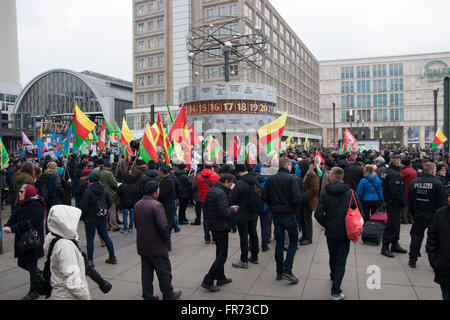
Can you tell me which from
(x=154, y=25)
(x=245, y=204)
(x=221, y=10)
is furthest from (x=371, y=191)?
(x=154, y=25)

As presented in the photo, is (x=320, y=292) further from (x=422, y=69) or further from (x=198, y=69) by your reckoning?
(x=422, y=69)

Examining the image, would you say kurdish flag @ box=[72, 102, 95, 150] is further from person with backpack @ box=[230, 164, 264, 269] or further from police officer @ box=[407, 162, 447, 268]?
police officer @ box=[407, 162, 447, 268]

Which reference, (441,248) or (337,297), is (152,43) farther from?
(441,248)

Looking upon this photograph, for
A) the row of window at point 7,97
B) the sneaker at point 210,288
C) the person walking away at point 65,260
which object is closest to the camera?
the person walking away at point 65,260

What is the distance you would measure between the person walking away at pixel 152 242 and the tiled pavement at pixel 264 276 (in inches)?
19.5

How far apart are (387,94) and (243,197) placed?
87.8m

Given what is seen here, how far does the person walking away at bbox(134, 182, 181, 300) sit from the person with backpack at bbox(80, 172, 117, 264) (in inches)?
80.9

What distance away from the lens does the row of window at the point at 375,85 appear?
82.7m

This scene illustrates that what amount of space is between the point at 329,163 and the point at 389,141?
73246 mm

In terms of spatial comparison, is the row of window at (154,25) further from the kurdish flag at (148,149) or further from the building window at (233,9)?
the kurdish flag at (148,149)

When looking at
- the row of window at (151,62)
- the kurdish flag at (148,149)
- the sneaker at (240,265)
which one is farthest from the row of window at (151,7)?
the sneaker at (240,265)

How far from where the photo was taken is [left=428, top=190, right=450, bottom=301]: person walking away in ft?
12.3

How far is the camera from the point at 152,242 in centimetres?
475

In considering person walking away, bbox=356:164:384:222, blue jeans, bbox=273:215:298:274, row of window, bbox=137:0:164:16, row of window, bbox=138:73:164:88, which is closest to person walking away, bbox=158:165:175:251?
blue jeans, bbox=273:215:298:274
